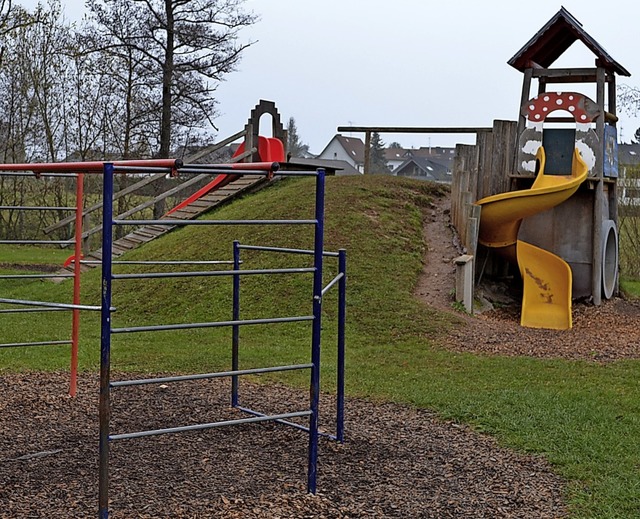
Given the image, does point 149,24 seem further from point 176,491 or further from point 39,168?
point 176,491

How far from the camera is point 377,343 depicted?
10102mm

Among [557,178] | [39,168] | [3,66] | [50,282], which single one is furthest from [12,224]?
[39,168]

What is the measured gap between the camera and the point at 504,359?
923 cm

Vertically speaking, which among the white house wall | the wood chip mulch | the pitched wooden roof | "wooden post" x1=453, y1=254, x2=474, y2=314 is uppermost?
the white house wall

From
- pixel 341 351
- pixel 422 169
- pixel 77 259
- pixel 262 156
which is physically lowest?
pixel 341 351

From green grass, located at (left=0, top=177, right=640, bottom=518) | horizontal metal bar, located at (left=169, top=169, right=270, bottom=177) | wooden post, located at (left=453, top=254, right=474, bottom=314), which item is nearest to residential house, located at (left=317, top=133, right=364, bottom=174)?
green grass, located at (left=0, top=177, right=640, bottom=518)

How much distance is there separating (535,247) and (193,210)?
6944 millimetres

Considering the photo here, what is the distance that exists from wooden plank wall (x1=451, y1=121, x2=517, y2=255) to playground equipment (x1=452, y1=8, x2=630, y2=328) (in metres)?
0.01

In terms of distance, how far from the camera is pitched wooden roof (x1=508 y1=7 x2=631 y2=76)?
13.5 meters

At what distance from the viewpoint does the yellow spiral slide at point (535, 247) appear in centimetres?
1248

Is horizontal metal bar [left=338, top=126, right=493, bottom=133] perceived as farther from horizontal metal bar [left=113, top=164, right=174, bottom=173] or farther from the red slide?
horizontal metal bar [left=113, top=164, right=174, bottom=173]

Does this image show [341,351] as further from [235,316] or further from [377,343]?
[377,343]

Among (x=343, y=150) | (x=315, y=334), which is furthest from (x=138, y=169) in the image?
(x=343, y=150)

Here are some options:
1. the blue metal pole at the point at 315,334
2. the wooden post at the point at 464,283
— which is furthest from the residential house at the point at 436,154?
the blue metal pole at the point at 315,334
